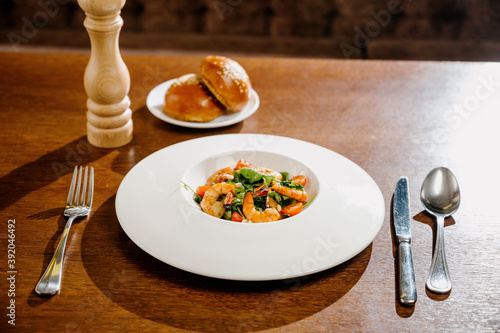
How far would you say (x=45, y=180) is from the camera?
41.1 inches

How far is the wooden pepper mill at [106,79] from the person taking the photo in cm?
106

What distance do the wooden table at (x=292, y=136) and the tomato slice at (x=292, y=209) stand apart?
149 millimetres

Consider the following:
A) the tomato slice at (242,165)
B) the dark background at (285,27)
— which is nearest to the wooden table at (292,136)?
the tomato slice at (242,165)

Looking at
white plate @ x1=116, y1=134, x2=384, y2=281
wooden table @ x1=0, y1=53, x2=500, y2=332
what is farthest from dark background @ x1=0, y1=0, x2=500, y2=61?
white plate @ x1=116, y1=134, x2=384, y2=281

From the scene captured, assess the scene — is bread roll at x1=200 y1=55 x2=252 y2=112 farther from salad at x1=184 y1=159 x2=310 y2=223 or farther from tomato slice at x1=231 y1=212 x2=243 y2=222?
tomato slice at x1=231 y1=212 x2=243 y2=222

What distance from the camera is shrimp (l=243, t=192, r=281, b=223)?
89cm

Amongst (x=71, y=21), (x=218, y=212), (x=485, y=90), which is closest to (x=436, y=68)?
(x=485, y=90)

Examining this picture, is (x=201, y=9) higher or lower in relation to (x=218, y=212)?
lower

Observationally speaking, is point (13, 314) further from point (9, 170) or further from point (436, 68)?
point (436, 68)

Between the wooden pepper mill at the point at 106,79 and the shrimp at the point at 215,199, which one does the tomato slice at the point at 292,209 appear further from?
the wooden pepper mill at the point at 106,79

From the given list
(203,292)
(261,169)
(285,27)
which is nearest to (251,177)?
(261,169)

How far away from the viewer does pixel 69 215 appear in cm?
93

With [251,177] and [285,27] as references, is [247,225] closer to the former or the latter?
[251,177]

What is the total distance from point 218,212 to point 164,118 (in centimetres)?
46
